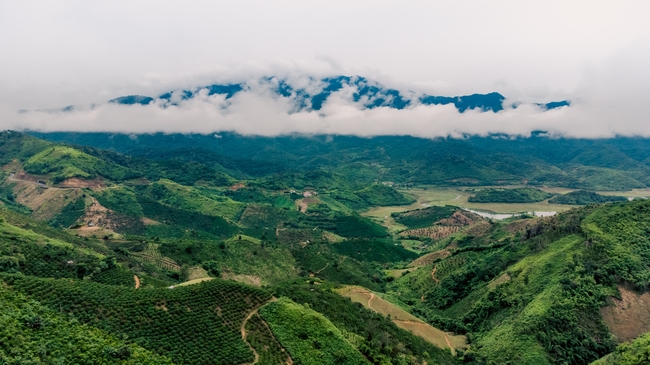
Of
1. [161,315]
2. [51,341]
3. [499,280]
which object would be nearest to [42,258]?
[161,315]

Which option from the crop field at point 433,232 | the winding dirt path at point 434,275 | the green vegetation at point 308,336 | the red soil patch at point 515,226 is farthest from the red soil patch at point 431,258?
the green vegetation at point 308,336

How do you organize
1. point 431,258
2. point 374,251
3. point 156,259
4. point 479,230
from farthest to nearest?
point 374,251
point 479,230
point 431,258
point 156,259

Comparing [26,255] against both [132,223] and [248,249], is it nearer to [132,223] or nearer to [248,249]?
[248,249]

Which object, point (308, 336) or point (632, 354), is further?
point (632, 354)

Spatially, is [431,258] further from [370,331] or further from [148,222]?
[148,222]

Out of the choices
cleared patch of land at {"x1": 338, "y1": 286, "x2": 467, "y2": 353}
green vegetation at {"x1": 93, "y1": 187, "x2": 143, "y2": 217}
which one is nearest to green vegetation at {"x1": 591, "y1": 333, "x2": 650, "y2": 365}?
cleared patch of land at {"x1": 338, "y1": 286, "x2": 467, "y2": 353}

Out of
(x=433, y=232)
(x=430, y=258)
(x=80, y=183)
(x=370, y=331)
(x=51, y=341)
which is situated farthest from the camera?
(x=433, y=232)
